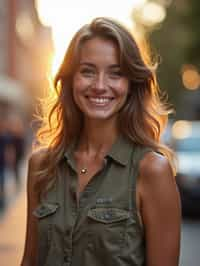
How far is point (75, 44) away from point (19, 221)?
1095 centimetres

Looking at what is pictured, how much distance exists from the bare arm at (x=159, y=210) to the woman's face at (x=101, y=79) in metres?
0.28

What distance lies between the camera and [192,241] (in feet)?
36.6

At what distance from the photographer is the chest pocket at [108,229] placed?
8.33 feet

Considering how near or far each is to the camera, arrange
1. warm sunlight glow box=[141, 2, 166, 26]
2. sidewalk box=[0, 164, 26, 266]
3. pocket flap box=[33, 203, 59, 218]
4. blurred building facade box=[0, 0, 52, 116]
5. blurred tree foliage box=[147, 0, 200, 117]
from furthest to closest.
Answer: blurred building facade box=[0, 0, 52, 116] < warm sunlight glow box=[141, 2, 166, 26] < blurred tree foliage box=[147, 0, 200, 117] < sidewalk box=[0, 164, 26, 266] < pocket flap box=[33, 203, 59, 218]

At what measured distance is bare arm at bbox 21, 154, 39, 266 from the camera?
2.86 metres

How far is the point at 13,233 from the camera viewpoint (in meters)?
11.8

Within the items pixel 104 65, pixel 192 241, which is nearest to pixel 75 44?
pixel 104 65

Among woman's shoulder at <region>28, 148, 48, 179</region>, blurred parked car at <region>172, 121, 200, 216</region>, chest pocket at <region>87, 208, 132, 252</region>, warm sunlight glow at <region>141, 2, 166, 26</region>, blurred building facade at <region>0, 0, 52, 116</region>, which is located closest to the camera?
chest pocket at <region>87, 208, 132, 252</region>

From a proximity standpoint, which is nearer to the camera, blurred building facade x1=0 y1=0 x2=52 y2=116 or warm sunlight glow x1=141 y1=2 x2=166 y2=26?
warm sunlight glow x1=141 y1=2 x2=166 y2=26

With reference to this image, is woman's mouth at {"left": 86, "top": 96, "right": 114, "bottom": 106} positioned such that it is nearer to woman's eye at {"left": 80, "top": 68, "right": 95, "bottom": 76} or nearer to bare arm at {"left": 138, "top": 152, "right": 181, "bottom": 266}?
woman's eye at {"left": 80, "top": 68, "right": 95, "bottom": 76}

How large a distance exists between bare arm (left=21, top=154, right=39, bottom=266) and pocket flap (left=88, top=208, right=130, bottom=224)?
36 centimetres

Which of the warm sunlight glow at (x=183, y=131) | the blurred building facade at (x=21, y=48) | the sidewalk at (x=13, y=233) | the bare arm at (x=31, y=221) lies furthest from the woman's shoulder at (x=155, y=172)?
the blurred building facade at (x=21, y=48)

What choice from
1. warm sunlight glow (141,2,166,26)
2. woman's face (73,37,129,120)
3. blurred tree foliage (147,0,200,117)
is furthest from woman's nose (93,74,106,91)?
warm sunlight glow (141,2,166,26)

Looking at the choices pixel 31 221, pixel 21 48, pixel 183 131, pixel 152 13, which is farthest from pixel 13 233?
Result: pixel 21 48
